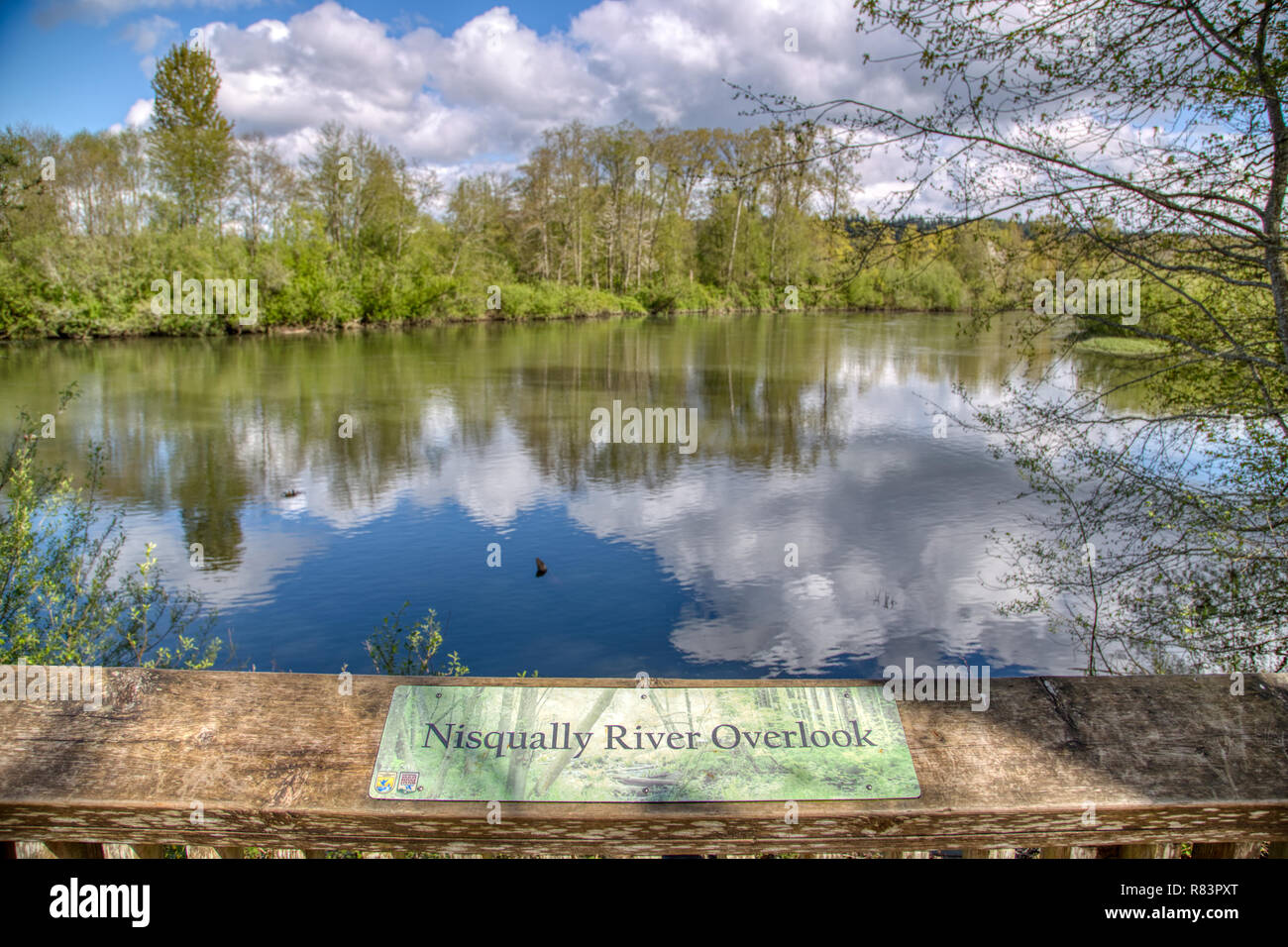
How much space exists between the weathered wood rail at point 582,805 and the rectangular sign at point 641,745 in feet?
0.13

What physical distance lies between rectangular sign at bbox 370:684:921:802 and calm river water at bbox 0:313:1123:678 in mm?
4670

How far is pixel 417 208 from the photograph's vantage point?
43875mm

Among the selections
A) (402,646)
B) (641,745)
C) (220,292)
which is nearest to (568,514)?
(402,646)

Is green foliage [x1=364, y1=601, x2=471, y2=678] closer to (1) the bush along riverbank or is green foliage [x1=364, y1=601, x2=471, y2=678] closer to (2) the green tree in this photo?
(1) the bush along riverbank

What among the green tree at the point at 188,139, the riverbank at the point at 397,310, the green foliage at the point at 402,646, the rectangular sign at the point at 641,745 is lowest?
the green foliage at the point at 402,646

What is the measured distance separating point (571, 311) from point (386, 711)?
49.2 m

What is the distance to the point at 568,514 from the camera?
35.7 feet

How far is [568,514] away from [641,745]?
29.2 feet

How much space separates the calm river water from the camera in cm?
741

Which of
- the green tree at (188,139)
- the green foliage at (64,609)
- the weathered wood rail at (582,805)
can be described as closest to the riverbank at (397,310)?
the green tree at (188,139)

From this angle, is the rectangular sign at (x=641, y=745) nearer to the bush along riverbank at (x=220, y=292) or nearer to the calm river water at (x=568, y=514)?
the calm river water at (x=568, y=514)

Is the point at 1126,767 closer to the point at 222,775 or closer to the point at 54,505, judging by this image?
the point at 222,775

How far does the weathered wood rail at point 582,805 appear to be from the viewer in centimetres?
189

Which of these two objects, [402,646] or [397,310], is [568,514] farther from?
[397,310]
